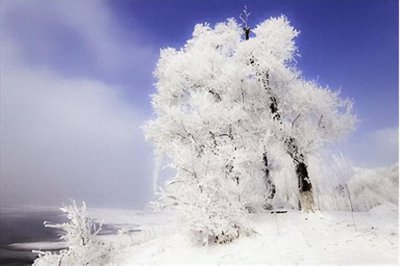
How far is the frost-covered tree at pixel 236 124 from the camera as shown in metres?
11.5

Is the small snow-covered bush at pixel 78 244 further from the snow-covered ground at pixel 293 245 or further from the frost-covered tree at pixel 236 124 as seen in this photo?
the frost-covered tree at pixel 236 124

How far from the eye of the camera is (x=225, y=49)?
16078 mm

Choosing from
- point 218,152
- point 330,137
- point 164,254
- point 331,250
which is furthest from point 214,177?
point 330,137

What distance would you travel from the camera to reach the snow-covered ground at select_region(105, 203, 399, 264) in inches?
343

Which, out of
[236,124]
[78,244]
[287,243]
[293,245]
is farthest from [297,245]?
[78,244]

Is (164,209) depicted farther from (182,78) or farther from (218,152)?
(182,78)

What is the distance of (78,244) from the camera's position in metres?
12.0

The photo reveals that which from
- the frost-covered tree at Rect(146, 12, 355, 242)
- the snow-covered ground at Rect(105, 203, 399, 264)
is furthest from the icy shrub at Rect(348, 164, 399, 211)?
the frost-covered tree at Rect(146, 12, 355, 242)

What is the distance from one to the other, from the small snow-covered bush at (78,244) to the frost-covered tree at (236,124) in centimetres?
292

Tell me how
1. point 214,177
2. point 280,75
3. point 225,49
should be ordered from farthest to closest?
point 225,49 < point 280,75 < point 214,177

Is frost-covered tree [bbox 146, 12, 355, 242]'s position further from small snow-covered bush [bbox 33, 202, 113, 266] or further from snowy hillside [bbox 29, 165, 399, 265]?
small snow-covered bush [bbox 33, 202, 113, 266]

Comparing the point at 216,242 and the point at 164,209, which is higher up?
the point at 164,209

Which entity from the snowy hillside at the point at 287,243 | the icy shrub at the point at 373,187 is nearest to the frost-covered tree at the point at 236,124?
the snowy hillside at the point at 287,243

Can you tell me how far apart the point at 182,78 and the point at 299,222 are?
24.4 ft
